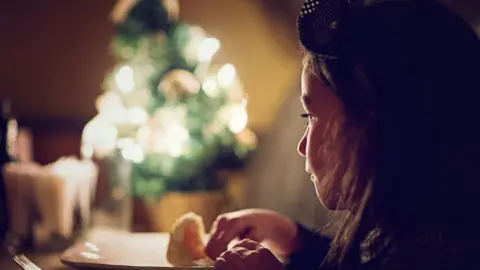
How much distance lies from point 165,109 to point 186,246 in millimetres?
584

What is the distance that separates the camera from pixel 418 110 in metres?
0.76

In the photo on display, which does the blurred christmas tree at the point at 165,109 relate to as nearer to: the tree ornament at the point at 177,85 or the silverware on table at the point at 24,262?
the tree ornament at the point at 177,85

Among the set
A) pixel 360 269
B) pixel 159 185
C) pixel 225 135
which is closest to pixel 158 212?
pixel 159 185

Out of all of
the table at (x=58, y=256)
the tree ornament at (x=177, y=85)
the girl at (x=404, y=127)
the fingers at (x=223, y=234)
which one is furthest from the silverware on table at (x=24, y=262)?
the tree ornament at (x=177, y=85)

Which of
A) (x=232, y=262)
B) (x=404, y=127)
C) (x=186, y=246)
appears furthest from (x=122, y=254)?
(x=404, y=127)

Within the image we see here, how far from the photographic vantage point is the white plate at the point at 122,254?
90 cm

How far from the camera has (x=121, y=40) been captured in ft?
5.24

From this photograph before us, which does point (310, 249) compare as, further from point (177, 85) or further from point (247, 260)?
point (177, 85)

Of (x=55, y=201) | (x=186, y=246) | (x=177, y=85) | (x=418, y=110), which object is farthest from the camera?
(x=177, y=85)

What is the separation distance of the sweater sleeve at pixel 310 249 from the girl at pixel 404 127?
0.74 ft

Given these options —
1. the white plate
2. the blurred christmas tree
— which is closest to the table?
the white plate

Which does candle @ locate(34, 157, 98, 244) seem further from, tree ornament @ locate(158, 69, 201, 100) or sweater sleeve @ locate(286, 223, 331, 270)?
sweater sleeve @ locate(286, 223, 331, 270)

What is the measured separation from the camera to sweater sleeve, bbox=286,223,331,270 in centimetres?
104

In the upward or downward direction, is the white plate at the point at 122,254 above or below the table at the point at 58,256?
above
